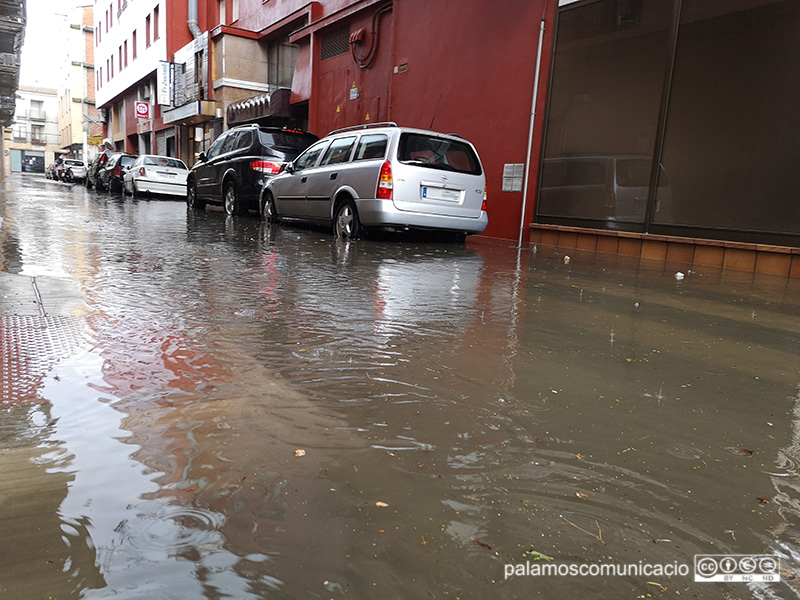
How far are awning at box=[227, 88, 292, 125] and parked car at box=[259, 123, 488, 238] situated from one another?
38.4 ft

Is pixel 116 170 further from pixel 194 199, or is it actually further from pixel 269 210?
pixel 269 210

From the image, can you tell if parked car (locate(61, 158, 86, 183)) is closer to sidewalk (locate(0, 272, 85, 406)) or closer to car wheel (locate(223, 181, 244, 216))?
car wheel (locate(223, 181, 244, 216))

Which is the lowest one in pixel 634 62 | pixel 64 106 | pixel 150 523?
pixel 150 523

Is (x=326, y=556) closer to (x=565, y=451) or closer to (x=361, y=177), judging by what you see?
(x=565, y=451)

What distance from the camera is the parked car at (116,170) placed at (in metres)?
25.1

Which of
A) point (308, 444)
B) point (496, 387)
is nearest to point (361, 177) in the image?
point (496, 387)

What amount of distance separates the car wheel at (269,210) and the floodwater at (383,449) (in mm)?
7868

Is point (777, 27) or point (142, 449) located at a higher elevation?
point (777, 27)

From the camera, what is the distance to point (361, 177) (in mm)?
9422

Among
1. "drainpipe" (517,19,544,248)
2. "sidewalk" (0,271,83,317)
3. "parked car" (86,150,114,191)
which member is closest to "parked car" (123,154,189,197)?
"parked car" (86,150,114,191)

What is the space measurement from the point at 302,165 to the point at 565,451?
32.6 ft

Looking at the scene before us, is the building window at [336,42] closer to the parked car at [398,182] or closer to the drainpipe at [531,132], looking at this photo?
the drainpipe at [531,132]

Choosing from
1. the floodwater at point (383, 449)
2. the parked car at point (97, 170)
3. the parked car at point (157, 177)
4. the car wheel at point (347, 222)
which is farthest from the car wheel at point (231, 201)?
the parked car at point (97, 170)

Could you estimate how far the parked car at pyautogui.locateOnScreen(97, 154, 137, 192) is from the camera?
2515 cm
